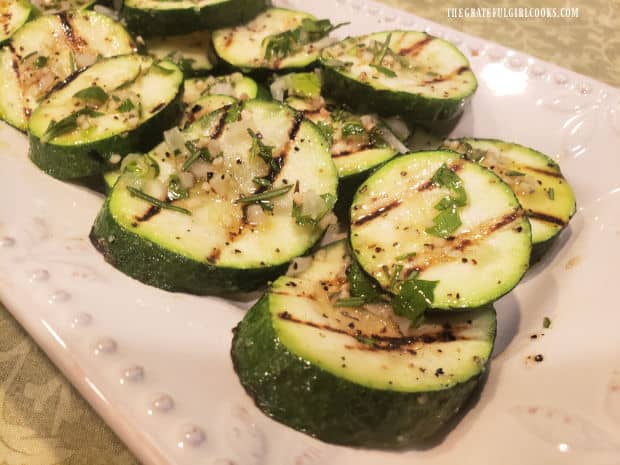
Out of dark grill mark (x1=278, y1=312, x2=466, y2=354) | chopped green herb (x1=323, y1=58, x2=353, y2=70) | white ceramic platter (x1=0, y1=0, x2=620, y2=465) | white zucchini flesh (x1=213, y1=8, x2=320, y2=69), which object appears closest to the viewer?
white ceramic platter (x1=0, y1=0, x2=620, y2=465)

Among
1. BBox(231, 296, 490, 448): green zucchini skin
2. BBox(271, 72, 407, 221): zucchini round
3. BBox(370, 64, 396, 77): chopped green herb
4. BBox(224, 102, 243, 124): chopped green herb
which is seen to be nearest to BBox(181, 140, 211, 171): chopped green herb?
BBox(224, 102, 243, 124): chopped green herb

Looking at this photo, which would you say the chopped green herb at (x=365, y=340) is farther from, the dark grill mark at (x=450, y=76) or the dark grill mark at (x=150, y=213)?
the dark grill mark at (x=450, y=76)

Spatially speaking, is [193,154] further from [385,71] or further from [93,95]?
[385,71]

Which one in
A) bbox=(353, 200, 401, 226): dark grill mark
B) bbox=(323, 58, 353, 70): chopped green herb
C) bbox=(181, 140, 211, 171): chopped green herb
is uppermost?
bbox=(323, 58, 353, 70): chopped green herb

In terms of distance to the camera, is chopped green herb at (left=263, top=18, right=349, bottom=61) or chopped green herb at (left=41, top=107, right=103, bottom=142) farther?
chopped green herb at (left=263, top=18, right=349, bottom=61)

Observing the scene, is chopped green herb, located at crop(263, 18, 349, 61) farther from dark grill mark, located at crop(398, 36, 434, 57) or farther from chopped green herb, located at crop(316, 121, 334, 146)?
chopped green herb, located at crop(316, 121, 334, 146)

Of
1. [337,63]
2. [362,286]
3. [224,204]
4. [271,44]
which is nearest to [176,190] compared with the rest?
[224,204]

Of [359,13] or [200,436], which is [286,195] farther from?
[359,13]
